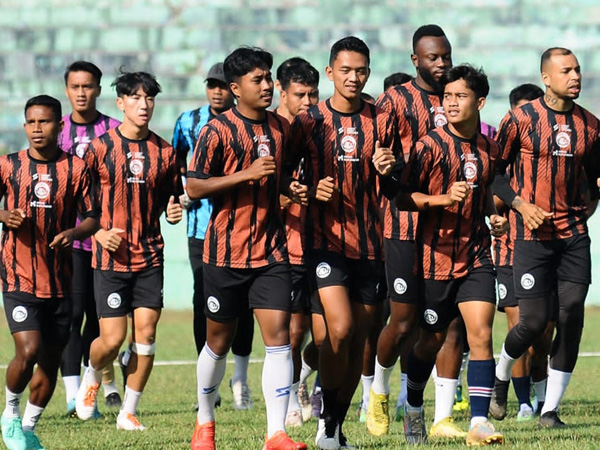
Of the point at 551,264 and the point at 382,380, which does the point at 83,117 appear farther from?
the point at 551,264

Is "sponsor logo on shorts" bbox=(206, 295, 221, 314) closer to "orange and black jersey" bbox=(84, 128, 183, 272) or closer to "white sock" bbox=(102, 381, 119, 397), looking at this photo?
"orange and black jersey" bbox=(84, 128, 183, 272)

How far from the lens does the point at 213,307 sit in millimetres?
7504

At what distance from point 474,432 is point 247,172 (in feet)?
6.44

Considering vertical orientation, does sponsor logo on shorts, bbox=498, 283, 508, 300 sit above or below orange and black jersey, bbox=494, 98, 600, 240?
below

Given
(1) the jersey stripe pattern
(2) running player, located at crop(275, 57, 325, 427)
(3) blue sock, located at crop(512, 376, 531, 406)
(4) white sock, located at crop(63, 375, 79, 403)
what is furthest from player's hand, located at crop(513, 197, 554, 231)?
(4) white sock, located at crop(63, 375, 79, 403)

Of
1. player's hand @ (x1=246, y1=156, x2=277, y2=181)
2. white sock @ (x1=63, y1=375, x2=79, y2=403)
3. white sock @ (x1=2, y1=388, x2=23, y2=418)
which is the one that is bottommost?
white sock @ (x1=63, y1=375, x2=79, y2=403)

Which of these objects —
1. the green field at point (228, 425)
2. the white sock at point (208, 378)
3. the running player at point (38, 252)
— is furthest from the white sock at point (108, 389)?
the white sock at point (208, 378)

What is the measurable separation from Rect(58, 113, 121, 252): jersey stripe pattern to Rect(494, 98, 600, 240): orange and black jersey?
131 inches

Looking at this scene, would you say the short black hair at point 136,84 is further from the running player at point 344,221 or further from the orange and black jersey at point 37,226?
the running player at point 344,221

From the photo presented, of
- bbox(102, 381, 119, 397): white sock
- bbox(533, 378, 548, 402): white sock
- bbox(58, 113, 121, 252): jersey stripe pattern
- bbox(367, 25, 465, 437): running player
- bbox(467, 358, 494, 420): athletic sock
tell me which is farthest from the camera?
bbox(102, 381, 119, 397): white sock

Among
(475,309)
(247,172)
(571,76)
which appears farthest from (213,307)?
(571,76)

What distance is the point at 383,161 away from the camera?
755 centimetres

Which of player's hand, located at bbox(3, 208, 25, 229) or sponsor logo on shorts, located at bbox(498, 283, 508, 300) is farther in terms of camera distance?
sponsor logo on shorts, located at bbox(498, 283, 508, 300)

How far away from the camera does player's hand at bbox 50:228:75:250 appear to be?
808 centimetres
